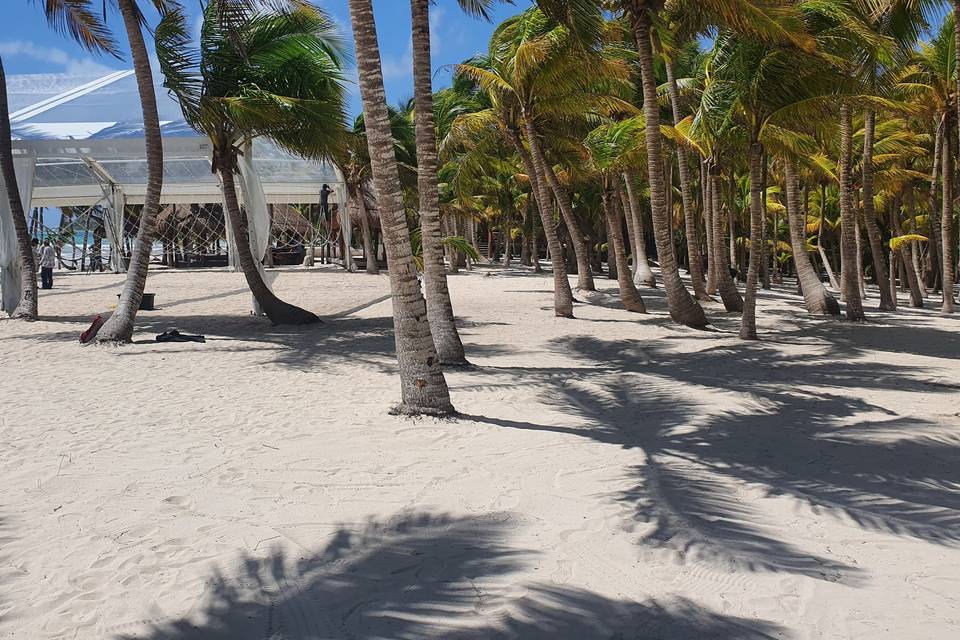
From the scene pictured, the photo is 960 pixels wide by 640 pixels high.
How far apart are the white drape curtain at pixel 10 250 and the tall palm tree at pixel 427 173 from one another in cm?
897

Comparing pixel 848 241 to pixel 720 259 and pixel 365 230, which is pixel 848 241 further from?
pixel 365 230

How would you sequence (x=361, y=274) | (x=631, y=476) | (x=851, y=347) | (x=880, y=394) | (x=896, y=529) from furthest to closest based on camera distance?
(x=361, y=274), (x=851, y=347), (x=880, y=394), (x=631, y=476), (x=896, y=529)

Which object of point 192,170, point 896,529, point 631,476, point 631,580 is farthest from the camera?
point 192,170

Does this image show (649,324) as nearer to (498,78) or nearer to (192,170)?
(498,78)

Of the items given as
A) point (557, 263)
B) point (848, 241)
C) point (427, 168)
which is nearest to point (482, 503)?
point (427, 168)

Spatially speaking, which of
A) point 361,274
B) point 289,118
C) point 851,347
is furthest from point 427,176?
point 361,274

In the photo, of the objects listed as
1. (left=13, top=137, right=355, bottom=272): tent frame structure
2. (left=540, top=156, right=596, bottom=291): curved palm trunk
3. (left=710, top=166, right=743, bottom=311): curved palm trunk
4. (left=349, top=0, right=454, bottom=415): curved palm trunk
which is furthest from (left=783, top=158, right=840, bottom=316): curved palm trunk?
(left=13, top=137, right=355, bottom=272): tent frame structure

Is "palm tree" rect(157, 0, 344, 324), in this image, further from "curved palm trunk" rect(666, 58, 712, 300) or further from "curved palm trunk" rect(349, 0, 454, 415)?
"curved palm trunk" rect(666, 58, 712, 300)

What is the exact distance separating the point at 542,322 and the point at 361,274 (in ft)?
54.9

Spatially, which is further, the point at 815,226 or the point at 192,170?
the point at 815,226

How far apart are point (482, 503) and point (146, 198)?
28.2 feet

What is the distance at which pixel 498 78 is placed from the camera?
583 inches

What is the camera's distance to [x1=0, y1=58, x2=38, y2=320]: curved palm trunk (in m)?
12.6

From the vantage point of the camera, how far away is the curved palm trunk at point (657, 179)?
12570 millimetres
